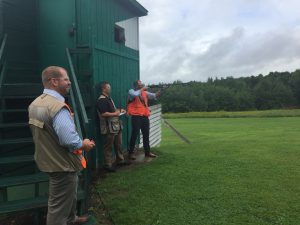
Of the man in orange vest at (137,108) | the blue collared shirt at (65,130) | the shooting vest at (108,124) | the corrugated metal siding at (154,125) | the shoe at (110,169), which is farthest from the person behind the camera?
the corrugated metal siding at (154,125)

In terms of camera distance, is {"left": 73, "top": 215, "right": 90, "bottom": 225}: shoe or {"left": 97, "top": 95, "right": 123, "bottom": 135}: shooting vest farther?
{"left": 97, "top": 95, "right": 123, "bottom": 135}: shooting vest

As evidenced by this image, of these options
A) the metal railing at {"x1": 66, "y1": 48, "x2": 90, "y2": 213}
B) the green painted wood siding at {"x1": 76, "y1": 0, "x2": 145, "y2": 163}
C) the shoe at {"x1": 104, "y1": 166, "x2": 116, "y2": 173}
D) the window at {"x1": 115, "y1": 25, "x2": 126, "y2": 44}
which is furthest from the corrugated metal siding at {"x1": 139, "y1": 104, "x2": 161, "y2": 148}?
the metal railing at {"x1": 66, "y1": 48, "x2": 90, "y2": 213}

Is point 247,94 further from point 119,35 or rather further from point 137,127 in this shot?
point 137,127

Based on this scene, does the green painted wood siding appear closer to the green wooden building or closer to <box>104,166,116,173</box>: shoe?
the green wooden building

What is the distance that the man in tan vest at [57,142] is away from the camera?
356 centimetres

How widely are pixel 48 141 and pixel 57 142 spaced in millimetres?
84

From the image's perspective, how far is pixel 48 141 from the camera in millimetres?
3668

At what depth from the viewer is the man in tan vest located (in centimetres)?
356

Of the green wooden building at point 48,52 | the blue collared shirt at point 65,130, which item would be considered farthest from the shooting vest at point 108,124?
the blue collared shirt at point 65,130

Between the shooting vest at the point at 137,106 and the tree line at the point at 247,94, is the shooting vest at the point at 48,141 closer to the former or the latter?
the shooting vest at the point at 137,106

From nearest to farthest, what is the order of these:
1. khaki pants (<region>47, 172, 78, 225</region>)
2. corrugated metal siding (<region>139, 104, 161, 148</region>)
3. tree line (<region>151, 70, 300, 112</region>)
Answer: khaki pants (<region>47, 172, 78, 225</region>), corrugated metal siding (<region>139, 104, 161, 148</region>), tree line (<region>151, 70, 300, 112</region>)

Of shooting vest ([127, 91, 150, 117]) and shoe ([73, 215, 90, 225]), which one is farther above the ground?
shooting vest ([127, 91, 150, 117])

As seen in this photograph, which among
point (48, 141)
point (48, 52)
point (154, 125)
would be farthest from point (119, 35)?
point (48, 141)

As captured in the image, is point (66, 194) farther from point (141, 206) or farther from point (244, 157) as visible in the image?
point (244, 157)
